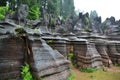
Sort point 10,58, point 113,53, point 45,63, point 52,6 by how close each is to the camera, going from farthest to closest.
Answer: point 52,6
point 113,53
point 45,63
point 10,58

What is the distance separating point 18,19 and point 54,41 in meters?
7.04

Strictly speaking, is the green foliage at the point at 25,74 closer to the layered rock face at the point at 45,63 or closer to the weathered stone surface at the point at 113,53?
the layered rock face at the point at 45,63

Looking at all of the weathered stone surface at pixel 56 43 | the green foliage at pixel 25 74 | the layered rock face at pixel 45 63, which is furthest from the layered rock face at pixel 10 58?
the weathered stone surface at pixel 56 43

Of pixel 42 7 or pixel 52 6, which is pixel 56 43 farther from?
pixel 52 6

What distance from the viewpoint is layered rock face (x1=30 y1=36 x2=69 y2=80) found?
735cm

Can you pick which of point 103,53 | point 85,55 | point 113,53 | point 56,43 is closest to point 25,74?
point 56,43

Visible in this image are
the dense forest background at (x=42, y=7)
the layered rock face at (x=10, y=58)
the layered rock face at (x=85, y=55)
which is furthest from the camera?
the dense forest background at (x=42, y=7)

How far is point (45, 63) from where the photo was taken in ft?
25.5

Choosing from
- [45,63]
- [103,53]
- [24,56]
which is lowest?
[103,53]

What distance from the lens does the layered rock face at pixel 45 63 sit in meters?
7.35

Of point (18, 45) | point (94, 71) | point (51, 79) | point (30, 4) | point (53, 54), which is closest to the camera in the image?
point (18, 45)

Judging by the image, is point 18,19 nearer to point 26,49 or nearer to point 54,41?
point 54,41

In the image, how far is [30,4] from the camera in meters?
35.1

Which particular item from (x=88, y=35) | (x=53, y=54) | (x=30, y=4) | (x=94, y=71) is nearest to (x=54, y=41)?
(x=53, y=54)
